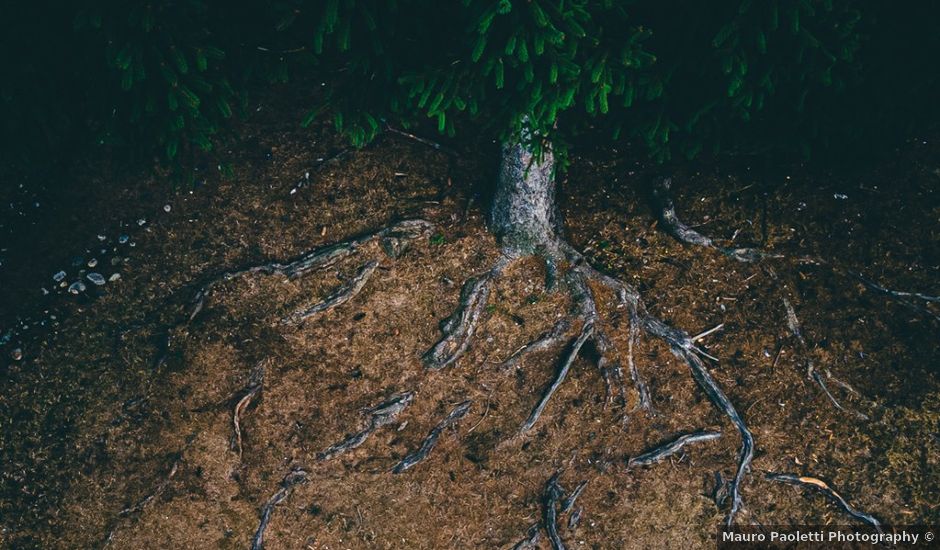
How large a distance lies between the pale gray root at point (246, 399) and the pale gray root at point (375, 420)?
66 cm

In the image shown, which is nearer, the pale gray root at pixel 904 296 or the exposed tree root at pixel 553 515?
the exposed tree root at pixel 553 515

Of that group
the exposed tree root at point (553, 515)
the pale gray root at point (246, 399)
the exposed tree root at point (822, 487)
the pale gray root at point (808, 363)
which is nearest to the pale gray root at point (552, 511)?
the exposed tree root at point (553, 515)

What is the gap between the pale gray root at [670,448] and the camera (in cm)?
484

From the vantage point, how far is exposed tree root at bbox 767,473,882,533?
477cm

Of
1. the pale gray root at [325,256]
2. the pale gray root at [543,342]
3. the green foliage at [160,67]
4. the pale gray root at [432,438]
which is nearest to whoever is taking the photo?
the green foliage at [160,67]

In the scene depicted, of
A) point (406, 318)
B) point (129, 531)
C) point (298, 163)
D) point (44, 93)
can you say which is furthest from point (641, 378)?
point (44, 93)

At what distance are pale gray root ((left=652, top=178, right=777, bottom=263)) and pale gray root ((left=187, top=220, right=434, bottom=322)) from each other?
6.76 ft

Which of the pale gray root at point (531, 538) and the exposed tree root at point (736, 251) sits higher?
the exposed tree root at point (736, 251)

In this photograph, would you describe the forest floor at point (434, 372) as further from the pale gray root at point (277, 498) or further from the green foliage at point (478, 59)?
the green foliage at point (478, 59)

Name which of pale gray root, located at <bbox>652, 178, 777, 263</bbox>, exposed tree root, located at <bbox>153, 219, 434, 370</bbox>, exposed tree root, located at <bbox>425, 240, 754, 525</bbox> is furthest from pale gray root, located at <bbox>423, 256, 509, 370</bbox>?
pale gray root, located at <bbox>652, 178, 777, 263</bbox>

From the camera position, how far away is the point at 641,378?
493cm

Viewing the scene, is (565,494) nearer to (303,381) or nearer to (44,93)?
(303,381)

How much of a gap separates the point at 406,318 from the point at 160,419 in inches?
84.1

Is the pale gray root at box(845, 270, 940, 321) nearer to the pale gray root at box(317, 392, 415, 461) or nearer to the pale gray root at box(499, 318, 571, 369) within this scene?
the pale gray root at box(499, 318, 571, 369)
